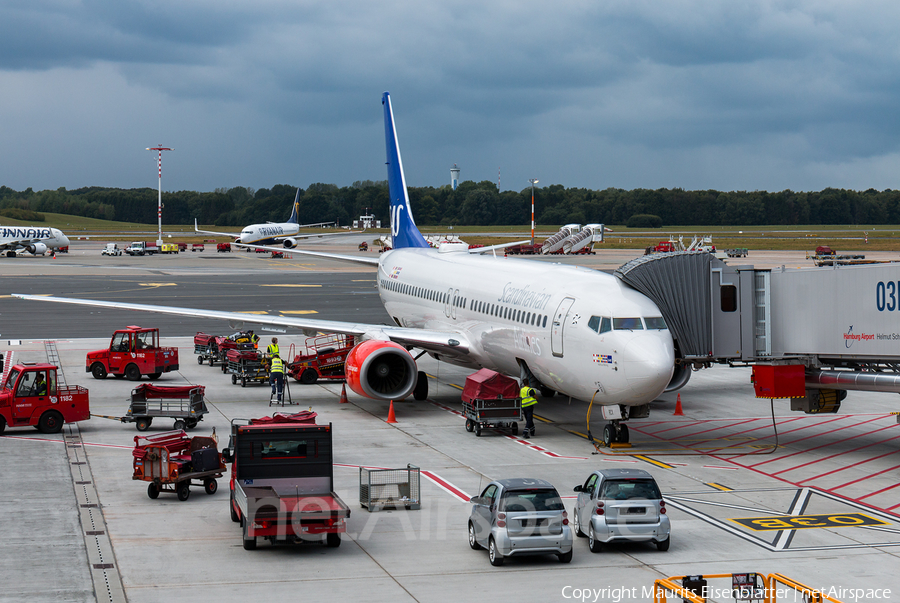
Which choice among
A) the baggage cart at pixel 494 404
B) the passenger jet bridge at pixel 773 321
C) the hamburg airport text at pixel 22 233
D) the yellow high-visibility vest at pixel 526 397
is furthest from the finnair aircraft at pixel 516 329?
the hamburg airport text at pixel 22 233

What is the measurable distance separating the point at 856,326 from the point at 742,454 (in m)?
4.87

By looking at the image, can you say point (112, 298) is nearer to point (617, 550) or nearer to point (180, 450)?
point (180, 450)

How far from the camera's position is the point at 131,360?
41.6 metres

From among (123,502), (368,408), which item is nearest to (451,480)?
(123,502)

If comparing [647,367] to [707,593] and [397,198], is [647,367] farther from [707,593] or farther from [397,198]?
[397,198]

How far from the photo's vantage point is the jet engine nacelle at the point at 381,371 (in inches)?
1315

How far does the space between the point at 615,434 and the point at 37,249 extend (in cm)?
12284

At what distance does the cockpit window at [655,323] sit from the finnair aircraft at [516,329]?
0.11 feet

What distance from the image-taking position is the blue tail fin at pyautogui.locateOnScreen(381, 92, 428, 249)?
162 feet

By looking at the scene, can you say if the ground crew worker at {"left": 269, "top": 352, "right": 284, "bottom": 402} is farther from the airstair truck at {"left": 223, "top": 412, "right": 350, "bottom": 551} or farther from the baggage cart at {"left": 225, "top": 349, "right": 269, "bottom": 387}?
the airstair truck at {"left": 223, "top": 412, "right": 350, "bottom": 551}

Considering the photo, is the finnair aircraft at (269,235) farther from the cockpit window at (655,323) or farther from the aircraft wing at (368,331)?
the cockpit window at (655,323)

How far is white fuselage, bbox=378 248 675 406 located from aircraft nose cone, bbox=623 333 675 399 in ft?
0.09

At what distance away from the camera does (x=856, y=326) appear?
26625 millimetres

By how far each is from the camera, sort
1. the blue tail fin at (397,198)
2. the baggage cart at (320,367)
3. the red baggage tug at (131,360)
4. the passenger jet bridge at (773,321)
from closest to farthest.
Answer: the passenger jet bridge at (773,321) < the red baggage tug at (131,360) < the baggage cart at (320,367) < the blue tail fin at (397,198)
